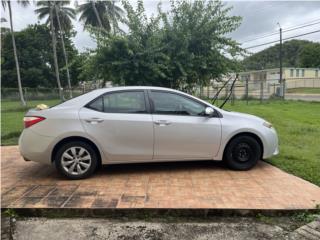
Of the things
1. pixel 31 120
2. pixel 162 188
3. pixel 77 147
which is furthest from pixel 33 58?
pixel 162 188

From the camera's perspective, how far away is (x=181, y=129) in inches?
219

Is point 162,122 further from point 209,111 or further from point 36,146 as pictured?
point 36,146

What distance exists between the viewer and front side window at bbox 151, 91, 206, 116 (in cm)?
A: 567

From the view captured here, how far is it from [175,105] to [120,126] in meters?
0.99

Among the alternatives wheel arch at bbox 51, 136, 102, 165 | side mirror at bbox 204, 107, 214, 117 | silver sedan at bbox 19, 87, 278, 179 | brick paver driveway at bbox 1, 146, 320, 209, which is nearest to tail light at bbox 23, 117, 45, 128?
silver sedan at bbox 19, 87, 278, 179

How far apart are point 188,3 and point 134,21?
1680 millimetres

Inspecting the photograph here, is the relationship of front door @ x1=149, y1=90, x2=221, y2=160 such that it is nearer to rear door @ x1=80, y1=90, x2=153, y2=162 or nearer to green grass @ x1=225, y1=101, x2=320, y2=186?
rear door @ x1=80, y1=90, x2=153, y2=162

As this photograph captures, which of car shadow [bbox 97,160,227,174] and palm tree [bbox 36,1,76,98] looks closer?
car shadow [bbox 97,160,227,174]

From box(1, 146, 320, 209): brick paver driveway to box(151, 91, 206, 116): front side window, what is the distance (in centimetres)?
101

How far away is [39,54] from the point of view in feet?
157

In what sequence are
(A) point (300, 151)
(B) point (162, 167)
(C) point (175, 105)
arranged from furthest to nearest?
(A) point (300, 151) < (B) point (162, 167) < (C) point (175, 105)

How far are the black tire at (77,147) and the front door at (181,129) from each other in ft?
3.26

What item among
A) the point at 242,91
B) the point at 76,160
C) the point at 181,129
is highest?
the point at 181,129

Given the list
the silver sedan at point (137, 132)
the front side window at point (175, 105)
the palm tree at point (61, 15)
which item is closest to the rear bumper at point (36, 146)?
the silver sedan at point (137, 132)
